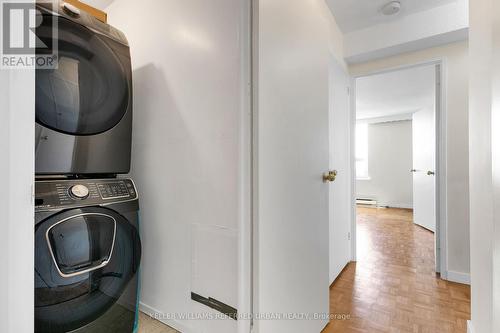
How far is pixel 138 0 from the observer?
1.53m

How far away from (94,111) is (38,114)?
0.24 metres

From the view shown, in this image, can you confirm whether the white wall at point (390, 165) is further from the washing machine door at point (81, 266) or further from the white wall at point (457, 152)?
the washing machine door at point (81, 266)

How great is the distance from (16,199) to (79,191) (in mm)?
625

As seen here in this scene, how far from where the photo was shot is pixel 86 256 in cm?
101

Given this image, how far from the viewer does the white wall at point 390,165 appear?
570cm

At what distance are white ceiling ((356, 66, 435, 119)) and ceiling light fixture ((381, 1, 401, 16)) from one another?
822mm

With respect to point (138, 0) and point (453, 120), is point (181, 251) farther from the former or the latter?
point (453, 120)

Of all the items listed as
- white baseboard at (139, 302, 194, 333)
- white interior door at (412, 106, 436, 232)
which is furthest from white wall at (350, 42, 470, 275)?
white baseboard at (139, 302, 194, 333)

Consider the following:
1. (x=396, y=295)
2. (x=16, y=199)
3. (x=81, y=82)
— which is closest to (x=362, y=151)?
(x=396, y=295)

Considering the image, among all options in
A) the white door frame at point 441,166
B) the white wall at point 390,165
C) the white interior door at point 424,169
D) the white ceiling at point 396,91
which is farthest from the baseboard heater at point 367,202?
the white door frame at point 441,166

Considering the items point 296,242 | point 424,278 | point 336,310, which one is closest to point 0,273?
point 296,242

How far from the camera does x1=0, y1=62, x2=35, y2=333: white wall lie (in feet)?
1.46

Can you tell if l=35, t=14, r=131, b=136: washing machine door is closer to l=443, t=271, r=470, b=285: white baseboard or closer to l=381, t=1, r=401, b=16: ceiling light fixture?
l=381, t=1, r=401, b=16: ceiling light fixture

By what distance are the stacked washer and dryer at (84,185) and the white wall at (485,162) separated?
5.05ft
